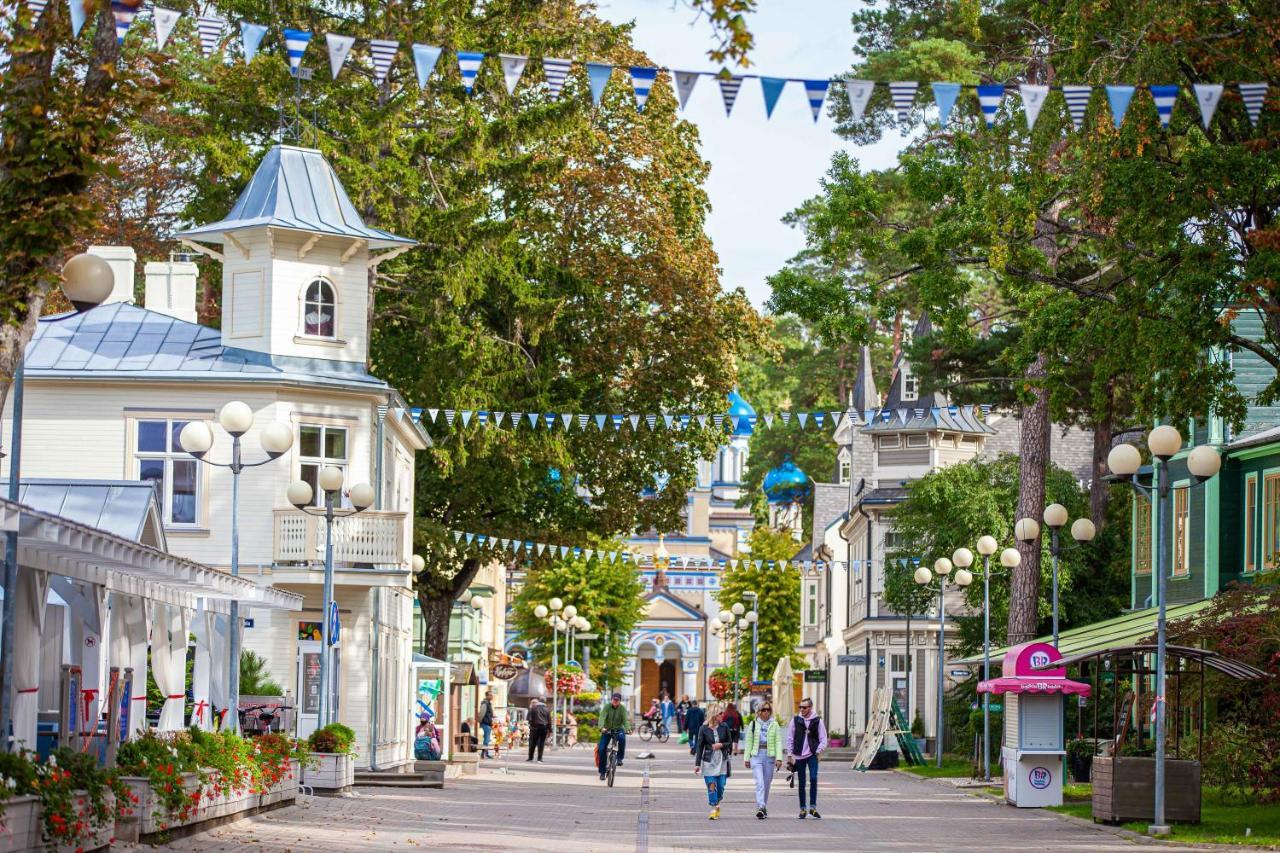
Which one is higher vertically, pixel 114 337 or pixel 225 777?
pixel 114 337

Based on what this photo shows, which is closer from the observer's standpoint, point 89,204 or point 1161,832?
point 89,204

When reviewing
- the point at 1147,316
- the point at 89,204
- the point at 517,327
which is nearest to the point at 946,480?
the point at 517,327

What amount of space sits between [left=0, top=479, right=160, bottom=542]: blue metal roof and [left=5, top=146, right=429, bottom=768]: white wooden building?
1052 centimetres

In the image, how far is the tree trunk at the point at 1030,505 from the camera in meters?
37.5

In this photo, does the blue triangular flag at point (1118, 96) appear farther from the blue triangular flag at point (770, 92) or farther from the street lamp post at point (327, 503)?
the street lamp post at point (327, 503)

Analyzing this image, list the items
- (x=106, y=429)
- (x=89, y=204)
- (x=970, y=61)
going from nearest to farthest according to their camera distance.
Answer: (x=89, y=204)
(x=106, y=429)
(x=970, y=61)

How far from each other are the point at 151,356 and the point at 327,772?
10.0 m

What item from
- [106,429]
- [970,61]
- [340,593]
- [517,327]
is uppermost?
[970,61]

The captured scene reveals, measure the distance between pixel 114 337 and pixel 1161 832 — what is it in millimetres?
21863

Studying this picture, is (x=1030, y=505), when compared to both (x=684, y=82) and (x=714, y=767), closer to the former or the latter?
(x=714, y=767)

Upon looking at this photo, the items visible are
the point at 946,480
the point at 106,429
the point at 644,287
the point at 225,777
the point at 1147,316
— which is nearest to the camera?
the point at 225,777

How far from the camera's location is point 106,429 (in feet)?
113

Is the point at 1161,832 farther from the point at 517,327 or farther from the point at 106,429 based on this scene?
the point at 517,327

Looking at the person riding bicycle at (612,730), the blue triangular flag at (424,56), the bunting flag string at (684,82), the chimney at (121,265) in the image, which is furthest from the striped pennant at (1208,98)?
the chimney at (121,265)
